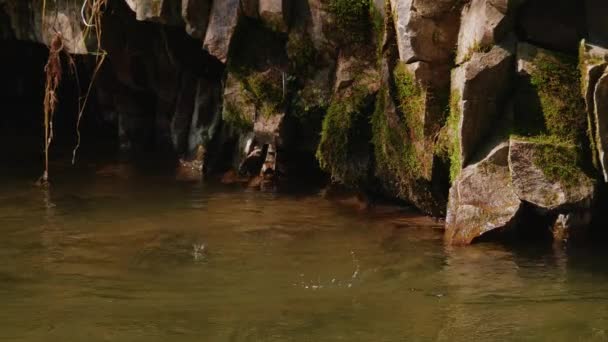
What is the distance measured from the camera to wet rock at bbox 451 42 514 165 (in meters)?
7.34

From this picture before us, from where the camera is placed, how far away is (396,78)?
823 cm

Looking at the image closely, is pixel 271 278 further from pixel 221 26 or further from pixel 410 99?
pixel 221 26

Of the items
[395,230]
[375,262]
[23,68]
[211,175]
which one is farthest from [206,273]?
[23,68]

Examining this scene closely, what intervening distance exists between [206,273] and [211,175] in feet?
14.3

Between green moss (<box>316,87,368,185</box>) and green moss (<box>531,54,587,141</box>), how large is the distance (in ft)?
6.48

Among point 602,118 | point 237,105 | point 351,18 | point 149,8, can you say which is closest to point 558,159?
point 602,118

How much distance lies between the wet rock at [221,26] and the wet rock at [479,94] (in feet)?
9.08

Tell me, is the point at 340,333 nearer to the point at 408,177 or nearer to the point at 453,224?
the point at 453,224

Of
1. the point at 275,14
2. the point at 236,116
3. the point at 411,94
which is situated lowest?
the point at 236,116

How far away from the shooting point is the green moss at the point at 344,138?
8.94 metres

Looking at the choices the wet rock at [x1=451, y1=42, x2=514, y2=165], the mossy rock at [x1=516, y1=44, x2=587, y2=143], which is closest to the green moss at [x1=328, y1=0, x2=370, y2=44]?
the wet rock at [x1=451, y1=42, x2=514, y2=165]

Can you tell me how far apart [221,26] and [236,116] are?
100cm

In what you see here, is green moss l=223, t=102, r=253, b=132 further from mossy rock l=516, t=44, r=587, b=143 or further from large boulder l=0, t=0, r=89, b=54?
mossy rock l=516, t=44, r=587, b=143

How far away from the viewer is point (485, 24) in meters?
7.31
